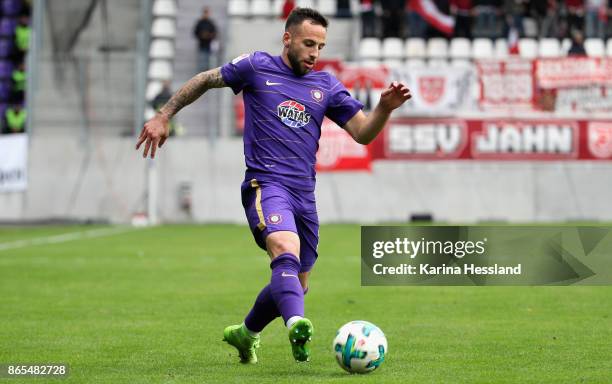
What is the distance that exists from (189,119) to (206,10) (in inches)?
115

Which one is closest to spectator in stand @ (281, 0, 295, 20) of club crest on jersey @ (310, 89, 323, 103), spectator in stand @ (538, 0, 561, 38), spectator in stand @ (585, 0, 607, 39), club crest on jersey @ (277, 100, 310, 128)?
spectator in stand @ (538, 0, 561, 38)

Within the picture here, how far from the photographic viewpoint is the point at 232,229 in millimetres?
27562

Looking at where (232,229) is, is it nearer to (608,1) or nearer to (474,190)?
(474,190)

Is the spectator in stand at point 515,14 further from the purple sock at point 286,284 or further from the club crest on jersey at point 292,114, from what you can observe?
the purple sock at point 286,284

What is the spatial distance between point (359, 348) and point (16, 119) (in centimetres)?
2409

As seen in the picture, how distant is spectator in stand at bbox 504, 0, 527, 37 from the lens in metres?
32.7

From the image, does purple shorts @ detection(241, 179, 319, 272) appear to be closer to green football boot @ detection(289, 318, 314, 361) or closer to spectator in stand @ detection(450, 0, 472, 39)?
green football boot @ detection(289, 318, 314, 361)

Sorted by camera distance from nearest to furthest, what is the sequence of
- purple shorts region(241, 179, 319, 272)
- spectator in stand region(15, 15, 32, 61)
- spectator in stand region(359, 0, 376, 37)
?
1. purple shorts region(241, 179, 319, 272)
2. spectator in stand region(359, 0, 376, 37)
3. spectator in stand region(15, 15, 32, 61)

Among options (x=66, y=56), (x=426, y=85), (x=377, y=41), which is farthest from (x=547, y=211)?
(x=66, y=56)

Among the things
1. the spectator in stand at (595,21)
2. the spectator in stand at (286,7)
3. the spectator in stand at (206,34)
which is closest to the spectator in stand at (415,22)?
the spectator in stand at (286,7)

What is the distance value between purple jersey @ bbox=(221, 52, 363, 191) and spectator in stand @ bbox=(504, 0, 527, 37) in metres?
25.3

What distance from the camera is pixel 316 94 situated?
7957 millimetres

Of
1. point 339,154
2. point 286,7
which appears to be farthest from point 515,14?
point 339,154

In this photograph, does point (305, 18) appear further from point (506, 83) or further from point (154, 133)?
point (506, 83)
